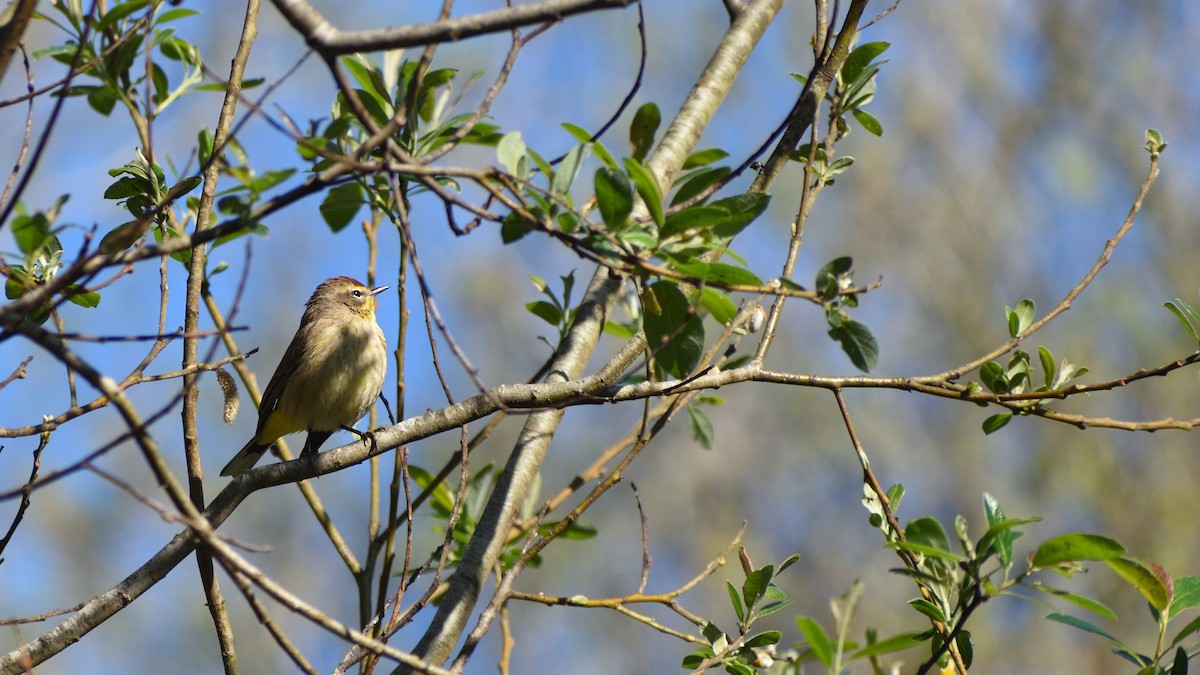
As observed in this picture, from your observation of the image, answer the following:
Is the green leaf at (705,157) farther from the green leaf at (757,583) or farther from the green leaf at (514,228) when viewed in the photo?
the green leaf at (757,583)

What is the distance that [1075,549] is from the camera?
1939 mm

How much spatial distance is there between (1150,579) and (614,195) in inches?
57.4

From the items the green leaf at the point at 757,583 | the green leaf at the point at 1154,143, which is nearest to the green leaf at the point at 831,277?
the green leaf at the point at 757,583

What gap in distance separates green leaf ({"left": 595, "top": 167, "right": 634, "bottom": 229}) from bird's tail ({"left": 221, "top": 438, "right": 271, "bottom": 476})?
3.68 m

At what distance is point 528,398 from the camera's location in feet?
9.35

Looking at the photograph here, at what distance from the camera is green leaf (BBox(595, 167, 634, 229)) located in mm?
2254

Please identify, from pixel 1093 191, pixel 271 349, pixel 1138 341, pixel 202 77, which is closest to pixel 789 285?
pixel 202 77

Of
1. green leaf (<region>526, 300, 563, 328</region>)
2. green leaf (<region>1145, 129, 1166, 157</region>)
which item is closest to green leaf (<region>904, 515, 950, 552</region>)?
green leaf (<region>1145, 129, 1166, 157</region>)

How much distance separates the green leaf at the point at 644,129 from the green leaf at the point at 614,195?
48 cm

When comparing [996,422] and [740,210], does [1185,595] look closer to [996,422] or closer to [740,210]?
[996,422]

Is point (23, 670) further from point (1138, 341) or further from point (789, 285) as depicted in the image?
point (1138, 341)

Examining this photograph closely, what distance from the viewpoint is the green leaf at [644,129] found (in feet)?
9.02

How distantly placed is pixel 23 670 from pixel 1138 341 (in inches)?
602

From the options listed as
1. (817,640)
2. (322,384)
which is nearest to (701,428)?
(322,384)
